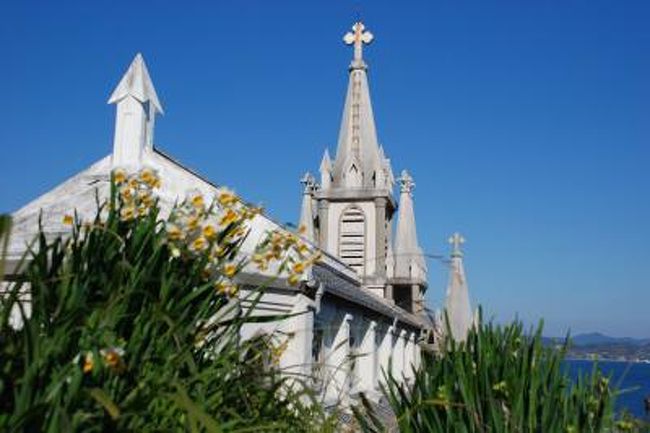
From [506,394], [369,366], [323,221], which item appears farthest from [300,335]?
[323,221]

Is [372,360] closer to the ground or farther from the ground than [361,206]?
closer to the ground

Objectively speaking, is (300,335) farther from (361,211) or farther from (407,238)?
(407,238)

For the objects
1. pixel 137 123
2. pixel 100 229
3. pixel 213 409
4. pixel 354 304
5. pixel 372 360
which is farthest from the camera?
pixel 372 360

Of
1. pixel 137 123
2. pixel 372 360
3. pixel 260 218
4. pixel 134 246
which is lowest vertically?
pixel 372 360

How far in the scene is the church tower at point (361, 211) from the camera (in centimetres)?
2778

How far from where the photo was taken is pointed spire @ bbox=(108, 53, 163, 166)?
32.2 ft

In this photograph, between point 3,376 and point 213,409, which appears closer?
point 3,376

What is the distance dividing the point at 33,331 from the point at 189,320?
757 millimetres

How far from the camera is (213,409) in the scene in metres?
2.58

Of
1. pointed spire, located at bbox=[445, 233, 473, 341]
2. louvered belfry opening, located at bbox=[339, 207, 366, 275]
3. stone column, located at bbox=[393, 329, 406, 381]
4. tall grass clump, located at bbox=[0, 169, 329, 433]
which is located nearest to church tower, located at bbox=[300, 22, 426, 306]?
louvered belfry opening, located at bbox=[339, 207, 366, 275]

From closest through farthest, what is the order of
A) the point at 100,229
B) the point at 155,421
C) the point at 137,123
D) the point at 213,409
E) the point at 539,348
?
the point at 155,421 → the point at 213,409 → the point at 100,229 → the point at 539,348 → the point at 137,123

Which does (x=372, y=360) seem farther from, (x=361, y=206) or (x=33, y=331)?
(x=33, y=331)

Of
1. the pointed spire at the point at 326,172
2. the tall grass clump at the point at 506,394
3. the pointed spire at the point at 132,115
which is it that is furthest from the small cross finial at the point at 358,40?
the tall grass clump at the point at 506,394

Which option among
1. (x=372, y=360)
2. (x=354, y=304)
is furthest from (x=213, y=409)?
(x=372, y=360)
